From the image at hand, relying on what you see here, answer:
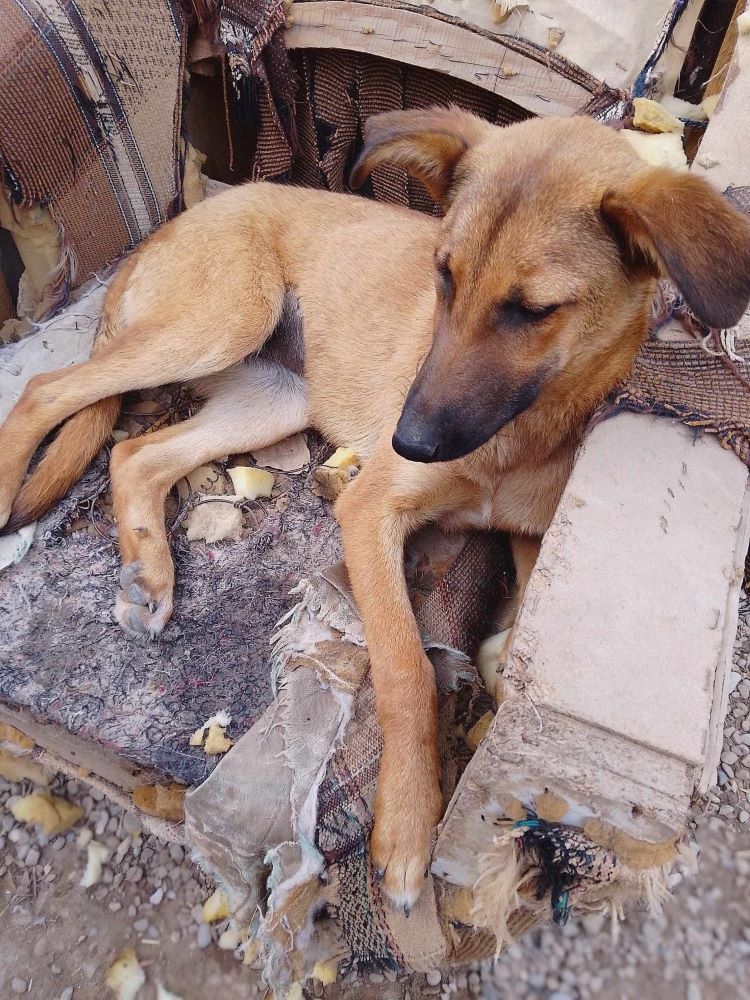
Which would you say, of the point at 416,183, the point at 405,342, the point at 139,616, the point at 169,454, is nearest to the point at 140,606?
the point at 139,616

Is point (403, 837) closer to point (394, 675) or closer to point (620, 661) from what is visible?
point (394, 675)

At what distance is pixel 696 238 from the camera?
1.71 metres

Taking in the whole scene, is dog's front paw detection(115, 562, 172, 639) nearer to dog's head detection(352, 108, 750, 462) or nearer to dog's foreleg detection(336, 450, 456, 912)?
dog's foreleg detection(336, 450, 456, 912)

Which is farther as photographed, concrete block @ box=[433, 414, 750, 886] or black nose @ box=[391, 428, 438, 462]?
black nose @ box=[391, 428, 438, 462]

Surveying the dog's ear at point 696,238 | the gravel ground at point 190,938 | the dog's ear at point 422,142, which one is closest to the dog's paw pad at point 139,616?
the gravel ground at point 190,938

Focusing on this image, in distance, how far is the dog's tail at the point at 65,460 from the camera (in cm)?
282

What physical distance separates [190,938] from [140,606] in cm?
134

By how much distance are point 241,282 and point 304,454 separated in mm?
824

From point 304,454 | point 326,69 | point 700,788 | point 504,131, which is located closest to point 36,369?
point 304,454

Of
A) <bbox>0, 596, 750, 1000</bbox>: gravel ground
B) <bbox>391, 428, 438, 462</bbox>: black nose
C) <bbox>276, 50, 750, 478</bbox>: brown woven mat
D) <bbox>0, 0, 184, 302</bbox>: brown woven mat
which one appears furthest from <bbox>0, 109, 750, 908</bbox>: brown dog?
<bbox>0, 596, 750, 1000</bbox>: gravel ground

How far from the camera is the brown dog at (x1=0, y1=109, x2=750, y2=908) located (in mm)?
1955

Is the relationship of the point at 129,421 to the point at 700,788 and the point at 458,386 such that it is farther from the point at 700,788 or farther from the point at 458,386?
the point at 700,788

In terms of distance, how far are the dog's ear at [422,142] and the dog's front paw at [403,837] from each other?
1.87 meters

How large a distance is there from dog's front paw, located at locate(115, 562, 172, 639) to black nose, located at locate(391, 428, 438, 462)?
3.85 feet
